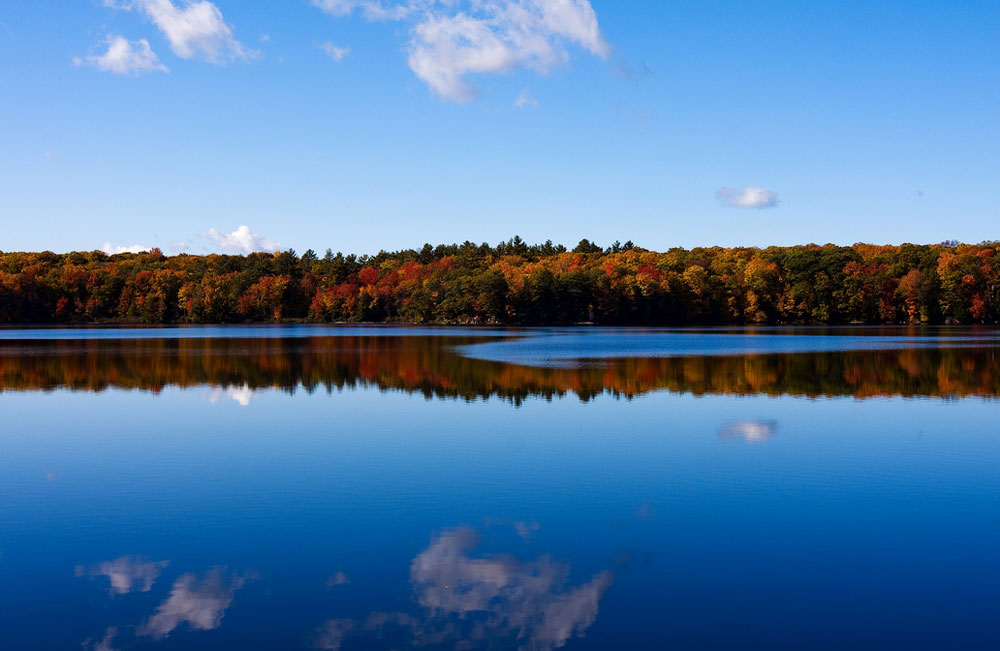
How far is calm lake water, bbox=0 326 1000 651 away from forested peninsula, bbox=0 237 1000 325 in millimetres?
74923

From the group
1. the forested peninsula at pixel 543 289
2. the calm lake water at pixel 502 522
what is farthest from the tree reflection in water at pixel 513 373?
the forested peninsula at pixel 543 289

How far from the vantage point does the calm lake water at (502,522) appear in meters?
6.56

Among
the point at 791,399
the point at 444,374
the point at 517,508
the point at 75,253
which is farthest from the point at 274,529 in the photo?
the point at 75,253

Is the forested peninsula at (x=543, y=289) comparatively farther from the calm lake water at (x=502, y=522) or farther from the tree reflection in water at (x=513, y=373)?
the calm lake water at (x=502, y=522)

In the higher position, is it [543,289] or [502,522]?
[543,289]

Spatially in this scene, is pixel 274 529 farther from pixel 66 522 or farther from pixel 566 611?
pixel 566 611

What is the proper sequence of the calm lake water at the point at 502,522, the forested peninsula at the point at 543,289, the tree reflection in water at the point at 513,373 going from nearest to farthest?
the calm lake water at the point at 502,522, the tree reflection in water at the point at 513,373, the forested peninsula at the point at 543,289

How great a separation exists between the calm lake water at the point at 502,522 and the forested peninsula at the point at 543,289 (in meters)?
74.9

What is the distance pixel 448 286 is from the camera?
97.8m

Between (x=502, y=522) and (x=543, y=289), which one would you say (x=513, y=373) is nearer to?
(x=502, y=522)

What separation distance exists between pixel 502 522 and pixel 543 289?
8412 centimetres

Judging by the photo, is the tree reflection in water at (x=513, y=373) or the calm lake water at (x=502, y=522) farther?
the tree reflection in water at (x=513, y=373)

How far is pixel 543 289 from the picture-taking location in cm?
9300

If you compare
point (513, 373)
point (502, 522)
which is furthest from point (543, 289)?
point (502, 522)
